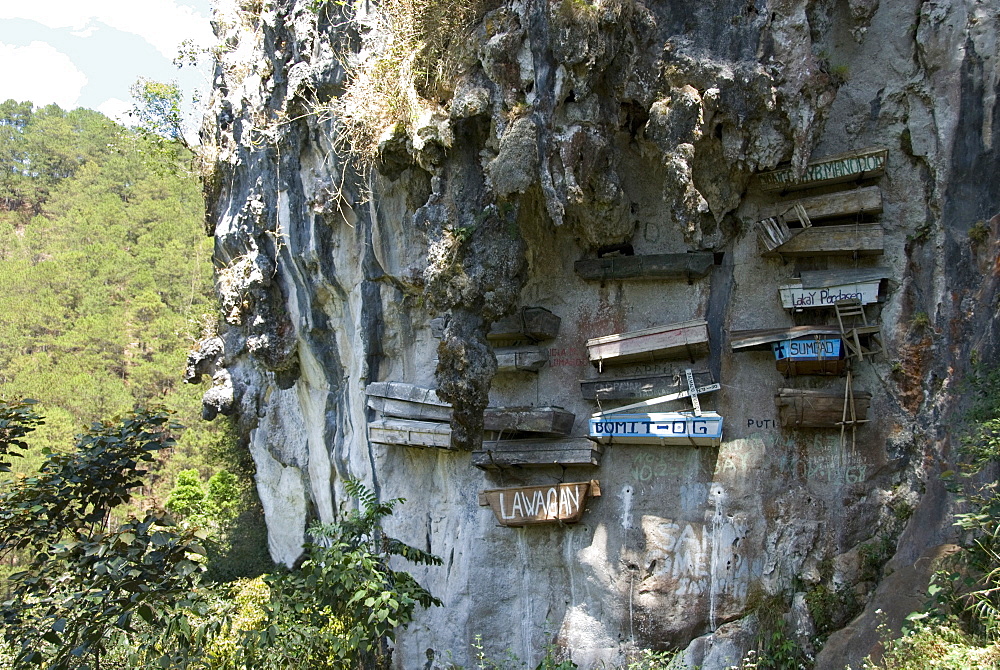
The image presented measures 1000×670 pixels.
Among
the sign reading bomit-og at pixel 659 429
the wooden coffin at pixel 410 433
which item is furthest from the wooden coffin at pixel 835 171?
the wooden coffin at pixel 410 433

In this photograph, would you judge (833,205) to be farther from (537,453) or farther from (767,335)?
(537,453)

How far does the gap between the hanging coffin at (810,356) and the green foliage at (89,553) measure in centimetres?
507

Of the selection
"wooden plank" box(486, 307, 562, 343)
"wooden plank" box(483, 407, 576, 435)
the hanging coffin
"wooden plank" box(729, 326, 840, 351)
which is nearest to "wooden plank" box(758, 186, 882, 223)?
"wooden plank" box(729, 326, 840, 351)

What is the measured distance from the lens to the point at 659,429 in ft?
25.7

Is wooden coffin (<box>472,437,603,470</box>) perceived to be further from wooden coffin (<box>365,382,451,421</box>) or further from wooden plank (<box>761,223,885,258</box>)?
wooden plank (<box>761,223,885,258</box>)

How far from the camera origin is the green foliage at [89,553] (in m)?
4.72

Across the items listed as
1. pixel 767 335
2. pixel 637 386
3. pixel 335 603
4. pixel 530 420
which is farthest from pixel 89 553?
pixel 767 335

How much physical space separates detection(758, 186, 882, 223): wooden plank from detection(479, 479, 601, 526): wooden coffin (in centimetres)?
307

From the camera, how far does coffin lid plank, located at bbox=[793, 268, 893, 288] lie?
7520mm

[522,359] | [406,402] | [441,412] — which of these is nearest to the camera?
[522,359]

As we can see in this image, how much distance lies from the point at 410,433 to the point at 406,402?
364mm

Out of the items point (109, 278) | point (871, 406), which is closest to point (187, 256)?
point (109, 278)

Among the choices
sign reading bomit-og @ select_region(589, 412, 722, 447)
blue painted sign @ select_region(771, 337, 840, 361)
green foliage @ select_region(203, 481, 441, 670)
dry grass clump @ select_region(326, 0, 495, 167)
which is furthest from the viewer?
dry grass clump @ select_region(326, 0, 495, 167)

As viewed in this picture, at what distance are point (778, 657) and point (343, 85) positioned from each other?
720cm
